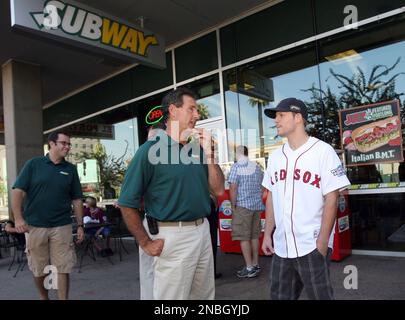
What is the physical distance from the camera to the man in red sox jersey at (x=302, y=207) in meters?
2.28

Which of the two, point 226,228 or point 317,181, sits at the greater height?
point 317,181

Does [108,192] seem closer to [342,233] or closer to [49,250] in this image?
[49,250]

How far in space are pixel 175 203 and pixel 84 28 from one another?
4.01 m

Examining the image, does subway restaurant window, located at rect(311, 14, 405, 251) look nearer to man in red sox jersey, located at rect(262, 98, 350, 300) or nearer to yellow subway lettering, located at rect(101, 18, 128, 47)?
yellow subway lettering, located at rect(101, 18, 128, 47)

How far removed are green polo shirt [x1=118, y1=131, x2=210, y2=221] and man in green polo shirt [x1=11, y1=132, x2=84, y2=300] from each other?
1962 mm

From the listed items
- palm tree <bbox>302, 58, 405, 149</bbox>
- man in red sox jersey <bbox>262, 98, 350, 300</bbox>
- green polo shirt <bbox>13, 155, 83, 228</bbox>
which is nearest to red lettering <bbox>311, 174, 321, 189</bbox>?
man in red sox jersey <bbox>262, 98, 350, 300</bbox>

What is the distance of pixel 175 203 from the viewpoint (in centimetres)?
221

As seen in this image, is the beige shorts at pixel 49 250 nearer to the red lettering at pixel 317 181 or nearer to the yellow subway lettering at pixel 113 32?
the red lettering at pixel 317 181

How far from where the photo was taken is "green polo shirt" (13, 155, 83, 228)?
3791 millimetres

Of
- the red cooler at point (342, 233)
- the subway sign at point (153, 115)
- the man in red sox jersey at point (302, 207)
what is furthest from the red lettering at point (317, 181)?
the subway sign at point (153, 115)

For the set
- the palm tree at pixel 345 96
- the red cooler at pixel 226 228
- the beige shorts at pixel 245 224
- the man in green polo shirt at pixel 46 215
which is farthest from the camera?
the red cooler at pixel 226 228

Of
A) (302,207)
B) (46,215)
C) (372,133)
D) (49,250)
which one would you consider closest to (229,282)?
(49,250)

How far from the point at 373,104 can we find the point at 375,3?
1513 millimetres

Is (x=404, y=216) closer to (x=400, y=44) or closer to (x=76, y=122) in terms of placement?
(x=400, y=44)
